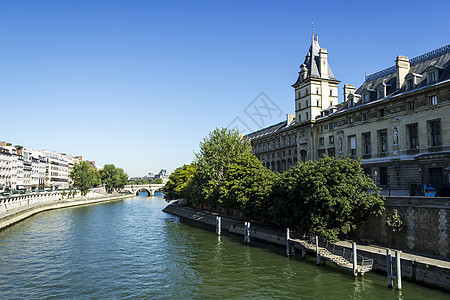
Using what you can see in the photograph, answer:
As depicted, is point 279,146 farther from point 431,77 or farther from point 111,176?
point 111,176

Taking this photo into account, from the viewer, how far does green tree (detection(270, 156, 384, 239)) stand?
31.9 m

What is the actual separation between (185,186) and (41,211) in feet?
113

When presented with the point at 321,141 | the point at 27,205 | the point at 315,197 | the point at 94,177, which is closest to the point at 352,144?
the point at 321,141

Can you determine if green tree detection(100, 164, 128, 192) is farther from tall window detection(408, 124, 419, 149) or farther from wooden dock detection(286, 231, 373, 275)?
tall window detection(408, 124, 419, 149)

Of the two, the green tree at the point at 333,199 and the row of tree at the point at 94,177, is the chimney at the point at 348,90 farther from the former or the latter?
the row of tree at the point at 94,177

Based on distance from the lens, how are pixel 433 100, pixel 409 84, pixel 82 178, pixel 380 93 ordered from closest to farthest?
pixel 433 100
pixel 409 84
pixel 380 93
pixel 82 178

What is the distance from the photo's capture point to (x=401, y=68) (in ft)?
152

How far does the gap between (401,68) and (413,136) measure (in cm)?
985

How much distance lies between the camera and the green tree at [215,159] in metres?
61.8

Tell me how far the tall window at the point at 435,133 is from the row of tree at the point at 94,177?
132268 millimetres

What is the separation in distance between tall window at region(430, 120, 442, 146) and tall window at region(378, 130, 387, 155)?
6743mm

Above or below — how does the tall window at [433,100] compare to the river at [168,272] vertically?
above

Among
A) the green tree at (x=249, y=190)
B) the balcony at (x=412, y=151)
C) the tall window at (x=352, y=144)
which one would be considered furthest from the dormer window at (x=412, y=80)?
the green tree at (x=249, y=190)


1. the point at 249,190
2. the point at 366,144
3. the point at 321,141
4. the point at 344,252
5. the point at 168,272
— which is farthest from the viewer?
the point at 321,141
